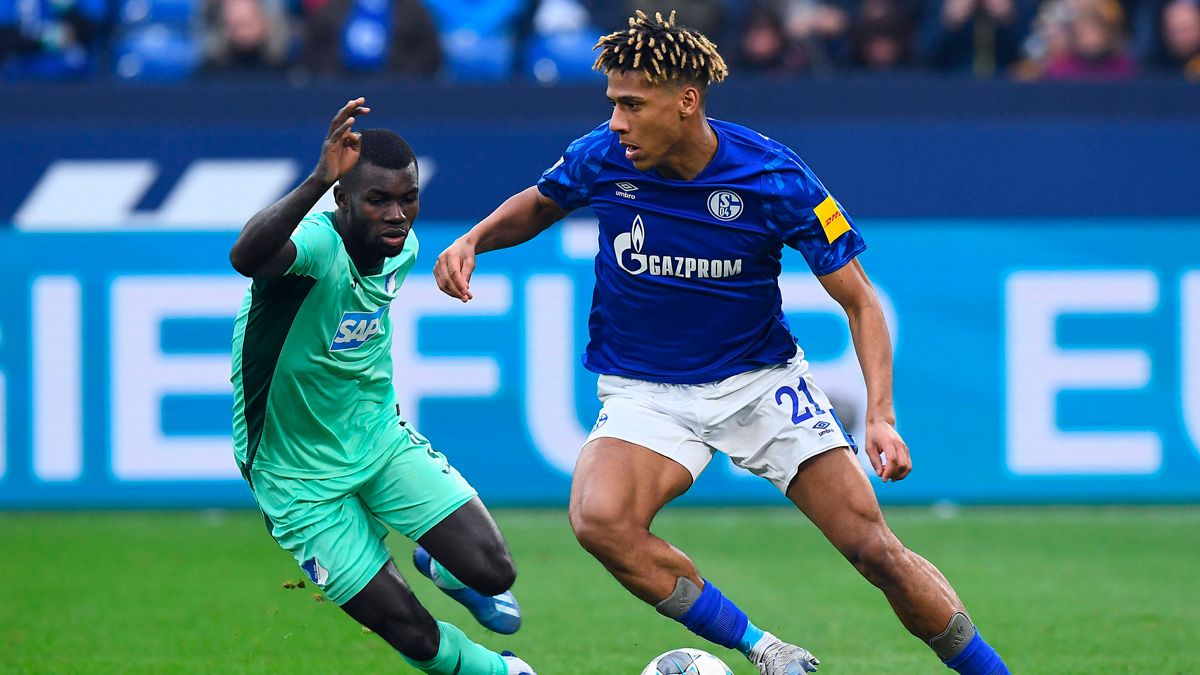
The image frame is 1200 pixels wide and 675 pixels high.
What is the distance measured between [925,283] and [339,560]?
6.01 m

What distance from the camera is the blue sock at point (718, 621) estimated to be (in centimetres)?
567

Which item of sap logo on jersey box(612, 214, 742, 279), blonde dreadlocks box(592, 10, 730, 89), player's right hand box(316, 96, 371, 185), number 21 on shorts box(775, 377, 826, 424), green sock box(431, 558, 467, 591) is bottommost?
green sock box(431, 558, 467, 591)

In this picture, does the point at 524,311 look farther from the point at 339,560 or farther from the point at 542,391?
the point at 339,560

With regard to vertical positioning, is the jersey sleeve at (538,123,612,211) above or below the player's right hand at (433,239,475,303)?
above

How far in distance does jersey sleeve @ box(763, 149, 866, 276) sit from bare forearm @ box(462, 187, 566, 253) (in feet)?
2.83

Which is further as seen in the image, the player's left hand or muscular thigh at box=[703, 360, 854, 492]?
muscular thigh at box=[703, 360, 854, 492]

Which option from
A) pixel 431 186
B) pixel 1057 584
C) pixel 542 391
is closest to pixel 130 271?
pixel 431 186

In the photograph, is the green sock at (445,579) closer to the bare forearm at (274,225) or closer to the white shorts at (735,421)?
the white shorts at (735,421)

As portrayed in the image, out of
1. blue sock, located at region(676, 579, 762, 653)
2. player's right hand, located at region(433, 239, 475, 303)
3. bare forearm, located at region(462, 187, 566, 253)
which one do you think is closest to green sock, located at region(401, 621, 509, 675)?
blue sock, located at region(676, 579, 762, 653)

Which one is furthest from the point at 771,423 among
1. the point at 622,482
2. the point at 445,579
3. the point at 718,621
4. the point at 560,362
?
the point at 560,362

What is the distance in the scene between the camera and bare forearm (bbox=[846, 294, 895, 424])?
216 inches

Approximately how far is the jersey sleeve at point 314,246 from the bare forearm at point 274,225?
0.74ft

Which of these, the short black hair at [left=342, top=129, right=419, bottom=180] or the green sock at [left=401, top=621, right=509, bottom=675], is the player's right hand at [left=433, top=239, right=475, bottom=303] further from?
the green sock at [left=401, top=621, right=509, bottom=675]

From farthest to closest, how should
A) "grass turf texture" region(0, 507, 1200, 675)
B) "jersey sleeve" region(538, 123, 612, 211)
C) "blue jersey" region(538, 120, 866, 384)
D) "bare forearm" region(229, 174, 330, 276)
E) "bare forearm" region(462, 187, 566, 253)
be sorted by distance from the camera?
"grass turf texture" region(0, 507, 1200, 675) < "bare forearm" region(462, 187, 566, 253) < "jersey sleeve" region(538, 123, 612, 211) < "blue jersey" region(538, 120, 866, 384) < "bare forearm" region(229, 174, 330, 276)
